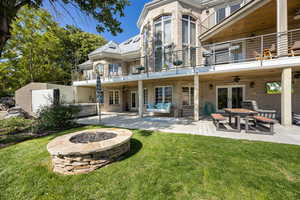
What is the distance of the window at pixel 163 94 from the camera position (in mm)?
10328

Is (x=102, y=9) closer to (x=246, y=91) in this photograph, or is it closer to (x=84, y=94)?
(x=246, y=91)

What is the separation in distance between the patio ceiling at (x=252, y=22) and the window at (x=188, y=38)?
93cm

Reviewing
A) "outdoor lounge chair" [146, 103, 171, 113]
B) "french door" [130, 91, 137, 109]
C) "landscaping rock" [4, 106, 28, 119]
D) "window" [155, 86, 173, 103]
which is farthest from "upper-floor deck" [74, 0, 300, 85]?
"landscaping rock" [4, 106, 28, 119]

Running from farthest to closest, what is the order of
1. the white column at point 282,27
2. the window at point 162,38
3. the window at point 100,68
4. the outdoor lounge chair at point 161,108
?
the window at point 100,68, the window at point 162,38, the outdoor lounge chair at point 161,108, the white column at point 282,27

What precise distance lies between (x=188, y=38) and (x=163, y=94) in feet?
16.6

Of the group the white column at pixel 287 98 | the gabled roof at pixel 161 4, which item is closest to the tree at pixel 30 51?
the gabled roof at pixel 161 4

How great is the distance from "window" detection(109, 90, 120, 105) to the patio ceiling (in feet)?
33.4

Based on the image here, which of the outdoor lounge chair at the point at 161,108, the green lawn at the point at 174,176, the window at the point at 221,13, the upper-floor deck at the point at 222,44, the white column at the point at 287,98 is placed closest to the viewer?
the green lawn at the point at 174,176

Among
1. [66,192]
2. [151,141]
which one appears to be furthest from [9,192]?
[151,141]

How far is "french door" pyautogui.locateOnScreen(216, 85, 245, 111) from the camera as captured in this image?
9.53 meters

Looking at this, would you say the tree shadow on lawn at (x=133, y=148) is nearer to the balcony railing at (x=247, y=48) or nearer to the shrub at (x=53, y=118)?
the shrub at (x=53, y=118)

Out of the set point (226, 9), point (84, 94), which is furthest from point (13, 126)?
point (226, 9)

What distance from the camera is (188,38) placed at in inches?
409

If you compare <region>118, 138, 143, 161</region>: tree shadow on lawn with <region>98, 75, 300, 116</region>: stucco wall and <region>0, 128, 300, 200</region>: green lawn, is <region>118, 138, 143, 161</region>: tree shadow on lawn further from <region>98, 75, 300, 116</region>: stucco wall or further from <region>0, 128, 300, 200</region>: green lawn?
<region>98, 75, 300, 116</region>: stucco wall
